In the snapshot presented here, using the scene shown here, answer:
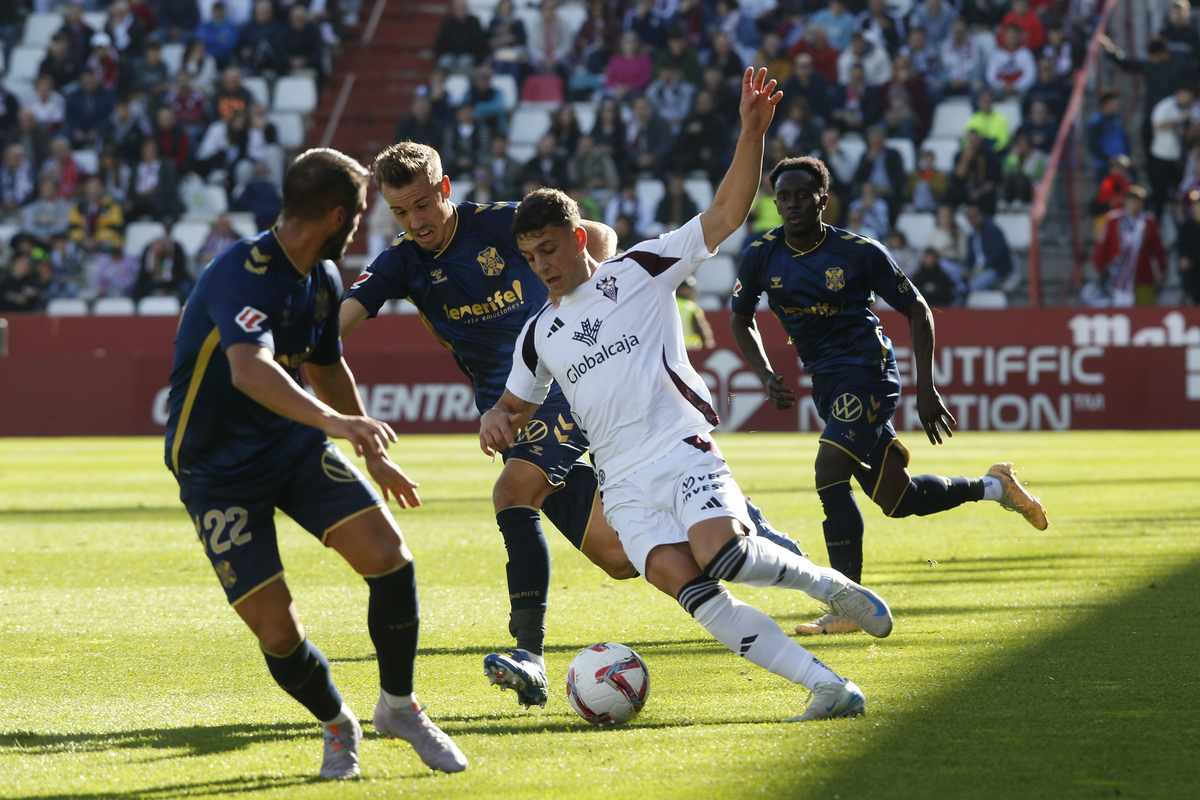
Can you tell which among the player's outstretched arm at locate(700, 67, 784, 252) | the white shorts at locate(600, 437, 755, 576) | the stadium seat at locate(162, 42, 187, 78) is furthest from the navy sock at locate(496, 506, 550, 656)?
the stadium seat at locate(162, 42, 187, 78)

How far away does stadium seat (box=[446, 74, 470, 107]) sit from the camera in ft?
77.6

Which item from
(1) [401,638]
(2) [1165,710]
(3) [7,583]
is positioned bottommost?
(3) [7,583]

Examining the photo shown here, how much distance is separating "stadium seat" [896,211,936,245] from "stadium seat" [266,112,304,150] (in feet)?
33.2

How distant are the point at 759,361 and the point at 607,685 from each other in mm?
2680

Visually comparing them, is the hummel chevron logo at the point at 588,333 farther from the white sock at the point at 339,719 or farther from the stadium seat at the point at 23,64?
the stadium seat at the point at 23,64

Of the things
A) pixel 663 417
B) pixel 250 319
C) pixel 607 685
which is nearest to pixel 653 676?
pixel 607 685

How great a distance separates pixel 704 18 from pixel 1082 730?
20.6 meters

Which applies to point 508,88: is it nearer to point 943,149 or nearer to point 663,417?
point 943,149

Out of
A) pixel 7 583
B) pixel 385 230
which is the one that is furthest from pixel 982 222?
pixel 7 583

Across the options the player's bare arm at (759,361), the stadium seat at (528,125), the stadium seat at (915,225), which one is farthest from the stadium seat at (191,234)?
the player's bare arm at (759,361)

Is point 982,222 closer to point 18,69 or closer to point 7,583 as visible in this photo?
point 7,583

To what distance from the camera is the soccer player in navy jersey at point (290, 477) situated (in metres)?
3.99

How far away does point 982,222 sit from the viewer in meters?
19.8

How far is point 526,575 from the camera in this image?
5387 mm
